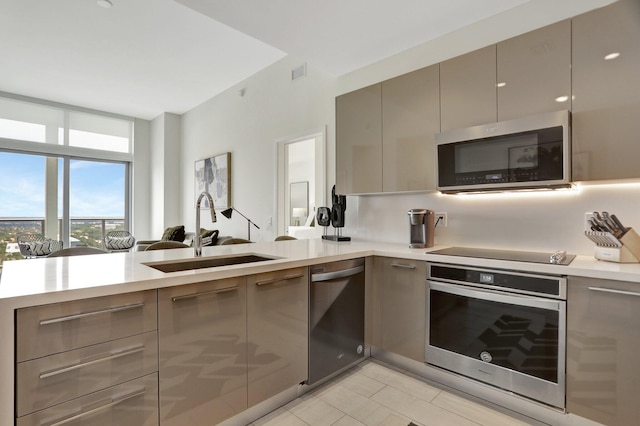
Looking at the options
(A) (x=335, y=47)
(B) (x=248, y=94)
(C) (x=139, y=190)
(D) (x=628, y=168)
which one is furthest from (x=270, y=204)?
(C) (x=139, y=190)

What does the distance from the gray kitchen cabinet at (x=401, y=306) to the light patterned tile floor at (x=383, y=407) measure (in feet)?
0.76

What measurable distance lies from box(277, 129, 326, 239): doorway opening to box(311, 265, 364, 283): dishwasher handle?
1440 millimetres

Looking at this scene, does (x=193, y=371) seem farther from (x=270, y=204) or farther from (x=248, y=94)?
(x=248, y=94)

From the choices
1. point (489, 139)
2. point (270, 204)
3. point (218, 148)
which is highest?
point (218, 148)

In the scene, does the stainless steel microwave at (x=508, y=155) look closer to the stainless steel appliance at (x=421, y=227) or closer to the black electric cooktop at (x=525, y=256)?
the stainless steel appliance at (x=421, y=227)

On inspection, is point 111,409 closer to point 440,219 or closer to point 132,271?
point 132,271

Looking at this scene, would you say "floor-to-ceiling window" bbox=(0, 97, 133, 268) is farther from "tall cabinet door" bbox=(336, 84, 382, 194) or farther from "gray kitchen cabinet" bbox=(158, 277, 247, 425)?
"gray kitchen cabinet" bbox=(158, 277, 247, 425)

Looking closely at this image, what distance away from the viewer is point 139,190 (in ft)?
21.3

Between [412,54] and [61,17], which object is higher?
[61,17]

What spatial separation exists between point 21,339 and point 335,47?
2779 mm

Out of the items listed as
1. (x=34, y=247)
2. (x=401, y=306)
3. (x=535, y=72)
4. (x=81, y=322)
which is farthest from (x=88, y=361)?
(x=34, y=247)

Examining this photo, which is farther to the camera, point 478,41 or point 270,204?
point 270,204

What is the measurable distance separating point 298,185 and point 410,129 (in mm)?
3289

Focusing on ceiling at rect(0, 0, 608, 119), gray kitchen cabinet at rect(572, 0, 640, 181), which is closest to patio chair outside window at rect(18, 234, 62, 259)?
Answer: ceiling at rect(0, 0, 608, 119)
